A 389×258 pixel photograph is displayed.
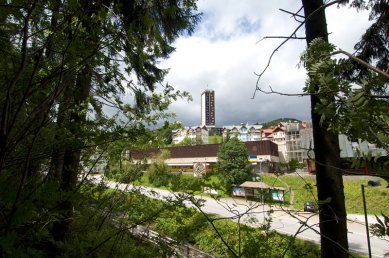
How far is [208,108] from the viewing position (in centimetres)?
11475

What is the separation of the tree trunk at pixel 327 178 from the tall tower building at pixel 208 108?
111 m

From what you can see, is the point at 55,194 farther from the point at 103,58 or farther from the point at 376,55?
the point at 376,55

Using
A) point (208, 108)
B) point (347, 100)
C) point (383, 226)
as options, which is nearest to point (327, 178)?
point (347, 100)

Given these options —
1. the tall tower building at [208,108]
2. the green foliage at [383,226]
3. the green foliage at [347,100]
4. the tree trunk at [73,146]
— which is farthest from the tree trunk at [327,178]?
the tall tower building at [208,108]

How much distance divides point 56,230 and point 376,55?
187 inches

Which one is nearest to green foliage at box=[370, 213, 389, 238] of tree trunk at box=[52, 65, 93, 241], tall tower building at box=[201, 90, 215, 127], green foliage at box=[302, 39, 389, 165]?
green foliage at box=[302, 39, 389, 165]

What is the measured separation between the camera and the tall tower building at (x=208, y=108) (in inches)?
4461

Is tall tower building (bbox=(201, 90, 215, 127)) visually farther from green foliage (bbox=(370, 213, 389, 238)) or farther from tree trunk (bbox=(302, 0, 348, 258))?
green foliage (bbox=(370, 213, 389, 238))

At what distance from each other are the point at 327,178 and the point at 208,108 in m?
113

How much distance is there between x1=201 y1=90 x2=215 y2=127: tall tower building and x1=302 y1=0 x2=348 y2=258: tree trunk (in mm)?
110642

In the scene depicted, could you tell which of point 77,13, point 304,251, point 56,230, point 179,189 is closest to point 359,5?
point 179,189

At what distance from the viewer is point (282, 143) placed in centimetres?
5391

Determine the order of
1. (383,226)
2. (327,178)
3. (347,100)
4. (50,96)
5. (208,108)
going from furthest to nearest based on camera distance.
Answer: (208,108)
(327,178)
(50,96)
(347,100)
(383,226)

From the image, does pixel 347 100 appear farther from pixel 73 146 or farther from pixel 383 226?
pixel 73 146
